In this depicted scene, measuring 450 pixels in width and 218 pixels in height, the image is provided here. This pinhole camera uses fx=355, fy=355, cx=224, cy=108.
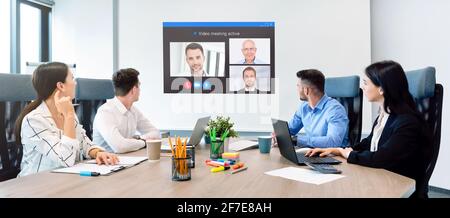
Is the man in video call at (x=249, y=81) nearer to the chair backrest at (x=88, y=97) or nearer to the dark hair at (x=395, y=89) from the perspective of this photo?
the chair backrest at (x=88, y=97)

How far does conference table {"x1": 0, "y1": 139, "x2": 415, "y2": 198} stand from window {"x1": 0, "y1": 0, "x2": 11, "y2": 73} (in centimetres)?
289

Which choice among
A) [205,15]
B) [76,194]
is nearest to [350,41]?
[205,15]

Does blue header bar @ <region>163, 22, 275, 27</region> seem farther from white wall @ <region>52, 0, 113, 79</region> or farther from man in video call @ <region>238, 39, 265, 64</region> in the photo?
white wall @ <region>52, 0, 113, 79</region>

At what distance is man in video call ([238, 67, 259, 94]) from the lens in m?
3.66

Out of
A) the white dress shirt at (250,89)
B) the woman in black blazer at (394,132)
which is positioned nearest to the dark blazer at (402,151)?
the woman in black blazer at (394,132)

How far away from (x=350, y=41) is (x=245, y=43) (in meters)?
1.04

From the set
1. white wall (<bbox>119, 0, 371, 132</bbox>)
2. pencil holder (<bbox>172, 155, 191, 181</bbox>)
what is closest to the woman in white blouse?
pencil holder (<bbox>172, 155, 191, 181</bbox>)

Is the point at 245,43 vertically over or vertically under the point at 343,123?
over

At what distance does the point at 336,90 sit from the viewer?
2742 millimetres

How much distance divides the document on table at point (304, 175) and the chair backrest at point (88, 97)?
1847mm

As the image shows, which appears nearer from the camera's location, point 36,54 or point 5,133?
point 5,133

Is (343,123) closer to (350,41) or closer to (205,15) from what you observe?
(350,41)
